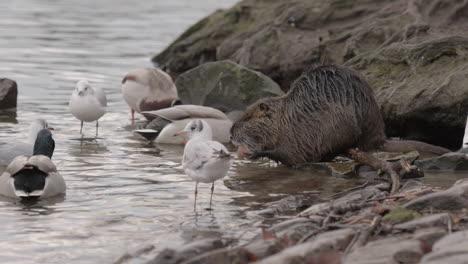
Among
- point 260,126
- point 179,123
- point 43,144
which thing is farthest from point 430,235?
point 179,123

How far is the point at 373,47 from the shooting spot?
45.2 feet

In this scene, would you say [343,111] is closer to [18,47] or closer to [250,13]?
[250,13]

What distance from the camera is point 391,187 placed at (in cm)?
834

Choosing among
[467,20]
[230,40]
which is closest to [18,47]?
[230,40]

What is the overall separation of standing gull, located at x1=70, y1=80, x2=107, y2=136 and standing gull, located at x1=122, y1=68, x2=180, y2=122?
3.56ft

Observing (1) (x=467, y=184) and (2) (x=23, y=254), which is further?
(1) (x=467, y=184)

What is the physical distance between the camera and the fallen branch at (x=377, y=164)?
8309mm

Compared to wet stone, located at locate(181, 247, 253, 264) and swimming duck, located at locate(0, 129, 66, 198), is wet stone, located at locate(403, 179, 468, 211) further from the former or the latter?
swimming duck, located at locate(0, 129, 66, 198)

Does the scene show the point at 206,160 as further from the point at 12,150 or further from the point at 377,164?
the point at 12,150

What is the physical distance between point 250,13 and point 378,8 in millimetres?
3033

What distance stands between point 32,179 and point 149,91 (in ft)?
16.2

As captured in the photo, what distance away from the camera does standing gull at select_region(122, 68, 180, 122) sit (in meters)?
13.0

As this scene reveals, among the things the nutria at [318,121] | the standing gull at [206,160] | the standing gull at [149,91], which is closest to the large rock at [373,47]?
the nutria at [318,121]

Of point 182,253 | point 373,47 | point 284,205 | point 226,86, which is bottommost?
point 284,205
